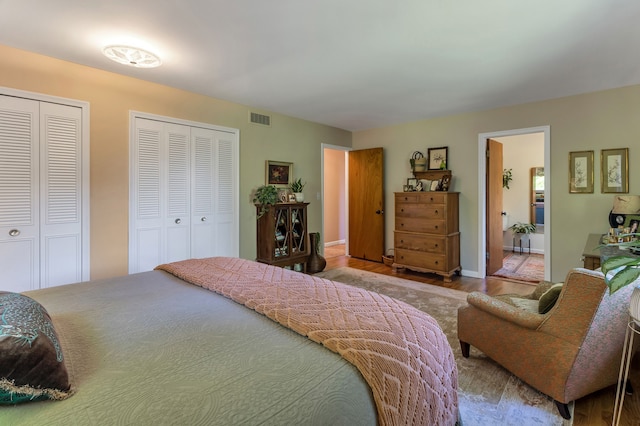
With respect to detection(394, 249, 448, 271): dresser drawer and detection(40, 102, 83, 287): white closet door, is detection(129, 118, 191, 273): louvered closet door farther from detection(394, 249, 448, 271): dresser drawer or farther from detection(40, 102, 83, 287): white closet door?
detection(394, 249, 448, 271): dresser drawer

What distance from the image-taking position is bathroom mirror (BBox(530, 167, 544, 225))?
20.2 ft

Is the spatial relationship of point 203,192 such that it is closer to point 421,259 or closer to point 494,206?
point 421,259

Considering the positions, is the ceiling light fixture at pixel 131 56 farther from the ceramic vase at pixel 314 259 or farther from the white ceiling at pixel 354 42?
the ceramic vase at pixel 314 259

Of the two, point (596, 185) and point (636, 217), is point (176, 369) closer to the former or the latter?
point (636, 217)

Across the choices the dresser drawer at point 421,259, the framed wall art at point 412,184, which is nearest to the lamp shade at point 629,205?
the dresser drawer at point 421,259

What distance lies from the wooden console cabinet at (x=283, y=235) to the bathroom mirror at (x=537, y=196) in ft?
15.8

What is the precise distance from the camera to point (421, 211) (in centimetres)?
460

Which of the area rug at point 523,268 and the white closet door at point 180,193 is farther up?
the white closet door at point 180,193

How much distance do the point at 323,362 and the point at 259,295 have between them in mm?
589

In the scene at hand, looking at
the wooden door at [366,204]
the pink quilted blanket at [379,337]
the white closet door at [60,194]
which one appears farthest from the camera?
the wooden door at [366,204]

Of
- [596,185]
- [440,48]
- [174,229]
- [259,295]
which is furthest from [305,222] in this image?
[596,185]

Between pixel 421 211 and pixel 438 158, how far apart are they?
0.93m

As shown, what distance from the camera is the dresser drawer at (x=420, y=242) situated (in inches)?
173

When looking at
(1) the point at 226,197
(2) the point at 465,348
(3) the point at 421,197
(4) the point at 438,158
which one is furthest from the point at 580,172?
(1) the point at 226,197
